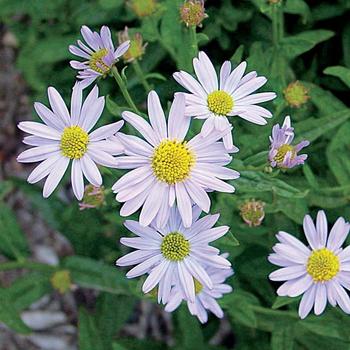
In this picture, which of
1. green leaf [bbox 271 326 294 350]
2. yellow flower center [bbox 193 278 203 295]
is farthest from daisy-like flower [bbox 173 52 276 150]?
green leaf [bbox 271 326 294 350]

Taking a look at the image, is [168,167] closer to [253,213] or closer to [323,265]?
[253,213]

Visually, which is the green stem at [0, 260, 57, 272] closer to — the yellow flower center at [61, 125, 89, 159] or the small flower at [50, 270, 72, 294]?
the small flower at [50, 270, 72, 294]

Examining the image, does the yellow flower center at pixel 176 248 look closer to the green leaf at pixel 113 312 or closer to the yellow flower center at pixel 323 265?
the yellow flower center at pixel 323 265

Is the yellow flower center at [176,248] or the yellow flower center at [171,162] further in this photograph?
the yellow flower center at [176,248]

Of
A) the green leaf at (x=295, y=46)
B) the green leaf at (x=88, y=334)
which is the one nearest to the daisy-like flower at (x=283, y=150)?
the green leaf at (x=295, y=46)

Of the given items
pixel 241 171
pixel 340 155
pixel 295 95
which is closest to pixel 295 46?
pixel 295 95

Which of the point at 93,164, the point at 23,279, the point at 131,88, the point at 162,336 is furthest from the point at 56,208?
the point at 93,164
